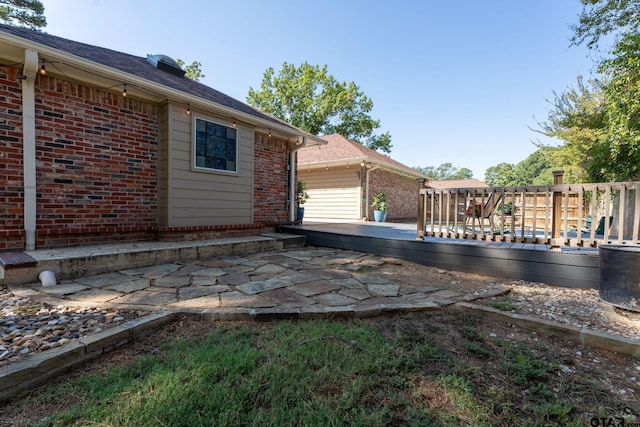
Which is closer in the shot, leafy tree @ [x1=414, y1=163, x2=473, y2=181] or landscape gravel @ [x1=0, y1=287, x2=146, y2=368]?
landscape gravel @ [x1=0, y1=287, x2=146, y2=368]

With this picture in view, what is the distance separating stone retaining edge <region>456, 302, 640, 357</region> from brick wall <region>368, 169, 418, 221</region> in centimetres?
847

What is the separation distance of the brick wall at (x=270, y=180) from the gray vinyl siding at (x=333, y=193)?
4370 mm

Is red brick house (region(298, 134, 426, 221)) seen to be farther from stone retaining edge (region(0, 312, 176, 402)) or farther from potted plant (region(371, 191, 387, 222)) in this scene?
stone retaining edge (region(0, 312, 176, 402))

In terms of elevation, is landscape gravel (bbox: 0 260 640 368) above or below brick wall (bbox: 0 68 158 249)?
below

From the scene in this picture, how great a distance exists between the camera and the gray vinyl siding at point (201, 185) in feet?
15.3

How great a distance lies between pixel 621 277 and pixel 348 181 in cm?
891

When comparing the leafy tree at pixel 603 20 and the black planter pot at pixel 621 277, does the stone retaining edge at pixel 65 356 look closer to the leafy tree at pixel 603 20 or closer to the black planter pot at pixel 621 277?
the black planter pot at pixel 621 277

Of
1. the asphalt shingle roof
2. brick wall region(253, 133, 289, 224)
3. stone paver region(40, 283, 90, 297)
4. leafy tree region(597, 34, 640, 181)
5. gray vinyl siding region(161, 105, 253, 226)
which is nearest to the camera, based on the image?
stone paver region(40, 283, 90, 297)

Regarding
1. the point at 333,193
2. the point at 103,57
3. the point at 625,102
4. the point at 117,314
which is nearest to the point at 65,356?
the point at 117,314

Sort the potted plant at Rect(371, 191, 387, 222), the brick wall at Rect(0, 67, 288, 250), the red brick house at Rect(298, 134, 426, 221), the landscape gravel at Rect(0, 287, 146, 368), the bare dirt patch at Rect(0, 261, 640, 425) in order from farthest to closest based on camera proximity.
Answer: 1. the red brick house at Rect(298, 134, 426, 221)
2. the potted plant at Rect(371, 191, 387, 222)
3. the brick wall at Rect(0, 67, 288, 250)
4. the landscape gravel at Rect(0, 287, 146, 368)
5. the bare dirt patch at Rect(0, 261, 640, 425)

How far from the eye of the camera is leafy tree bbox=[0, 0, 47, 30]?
36.0ft

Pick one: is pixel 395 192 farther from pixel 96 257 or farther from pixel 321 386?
pixel 321 386

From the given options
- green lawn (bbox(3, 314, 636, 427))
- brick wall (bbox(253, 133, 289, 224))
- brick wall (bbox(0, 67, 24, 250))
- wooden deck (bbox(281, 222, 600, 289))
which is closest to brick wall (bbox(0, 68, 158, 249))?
brick wall (bbox(0, 67, 24, 250))

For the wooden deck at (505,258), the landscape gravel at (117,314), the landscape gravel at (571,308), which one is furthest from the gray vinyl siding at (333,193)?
the landscape gravel at (571,308)
